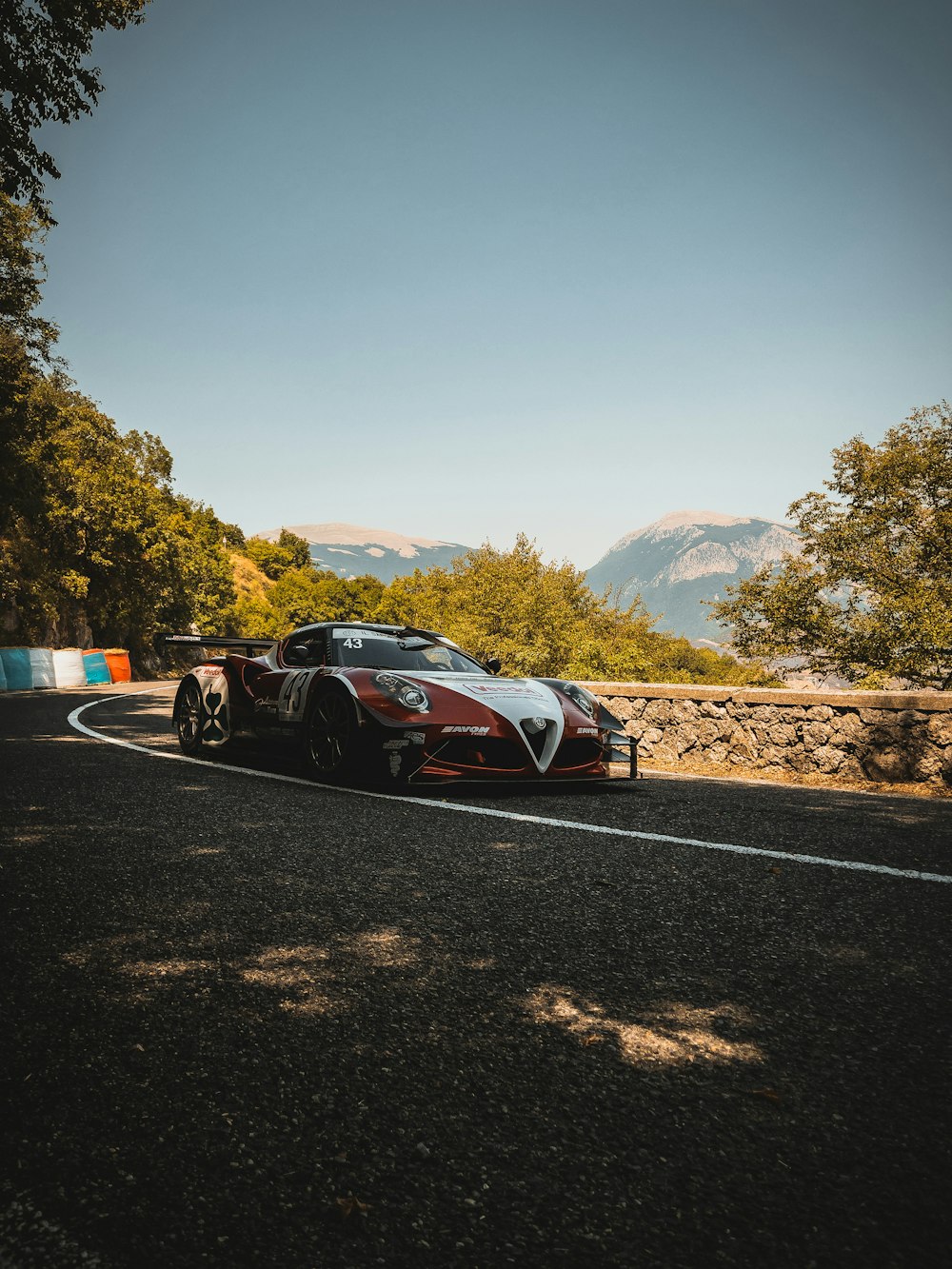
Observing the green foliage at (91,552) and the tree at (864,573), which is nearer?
the tree at (864,573)

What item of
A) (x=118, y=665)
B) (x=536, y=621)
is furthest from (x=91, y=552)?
(x=536, y=621)

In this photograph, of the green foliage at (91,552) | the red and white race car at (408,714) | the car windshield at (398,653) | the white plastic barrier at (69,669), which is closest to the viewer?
the red and white race car at (408,714)

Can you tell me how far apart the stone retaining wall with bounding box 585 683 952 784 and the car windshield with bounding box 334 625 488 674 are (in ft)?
10.8

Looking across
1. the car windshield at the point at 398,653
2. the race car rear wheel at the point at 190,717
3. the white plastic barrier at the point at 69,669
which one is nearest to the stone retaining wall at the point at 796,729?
the car windshield at the point at 398,653

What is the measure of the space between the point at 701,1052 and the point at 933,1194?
1.93ft

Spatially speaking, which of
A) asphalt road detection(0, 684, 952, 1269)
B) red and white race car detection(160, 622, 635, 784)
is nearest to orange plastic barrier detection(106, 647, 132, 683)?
red and white race car detection(160, 622, 635, 784)

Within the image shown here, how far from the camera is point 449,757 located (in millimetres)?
5844

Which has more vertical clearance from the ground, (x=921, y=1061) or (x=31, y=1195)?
(x=31, y=1195)

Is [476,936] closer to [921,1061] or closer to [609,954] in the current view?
[609,954]

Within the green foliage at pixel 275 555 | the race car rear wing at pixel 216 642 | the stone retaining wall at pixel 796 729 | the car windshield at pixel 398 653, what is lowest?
the stone retaining wall at pixel 796 729

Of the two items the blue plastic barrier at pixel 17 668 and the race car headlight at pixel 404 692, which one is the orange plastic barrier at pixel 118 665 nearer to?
the blue plastic barrier at pixel 17 668

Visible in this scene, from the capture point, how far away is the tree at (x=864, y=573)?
65.6 feet

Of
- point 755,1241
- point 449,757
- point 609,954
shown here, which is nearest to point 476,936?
point 609,954

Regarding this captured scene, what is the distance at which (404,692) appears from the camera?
604 centimetres
